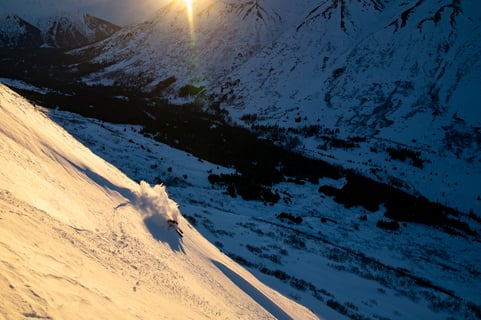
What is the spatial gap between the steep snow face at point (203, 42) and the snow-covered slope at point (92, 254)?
188ft

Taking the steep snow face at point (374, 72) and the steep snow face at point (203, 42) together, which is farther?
the steep snow face at point (203, 42)

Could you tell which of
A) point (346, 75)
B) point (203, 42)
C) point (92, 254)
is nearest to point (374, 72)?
point (346, 75)

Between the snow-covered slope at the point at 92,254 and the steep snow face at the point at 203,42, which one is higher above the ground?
the steep snow face at the point at 203,42

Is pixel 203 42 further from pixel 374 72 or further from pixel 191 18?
pixel 374 72

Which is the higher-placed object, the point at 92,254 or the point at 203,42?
the point at 203,42

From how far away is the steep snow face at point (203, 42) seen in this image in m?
66.8

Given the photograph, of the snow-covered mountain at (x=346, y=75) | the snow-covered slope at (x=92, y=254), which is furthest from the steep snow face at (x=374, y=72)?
the snow-covered slope at (x=92, y=254)

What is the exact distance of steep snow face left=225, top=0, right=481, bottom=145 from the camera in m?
37.5

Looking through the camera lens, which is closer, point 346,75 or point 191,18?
point 346,75

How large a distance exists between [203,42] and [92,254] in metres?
78.6

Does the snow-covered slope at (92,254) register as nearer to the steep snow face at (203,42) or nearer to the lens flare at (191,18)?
the steep snow face at (203,42)

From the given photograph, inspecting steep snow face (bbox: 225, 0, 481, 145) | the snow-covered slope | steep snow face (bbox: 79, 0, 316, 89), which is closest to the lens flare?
steep snow face (bbox: 79, 0, 316, 89)

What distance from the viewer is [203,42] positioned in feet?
246

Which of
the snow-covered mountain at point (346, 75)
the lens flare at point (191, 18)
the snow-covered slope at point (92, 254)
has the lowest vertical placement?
the snow-covered slope at point (92, 254)
